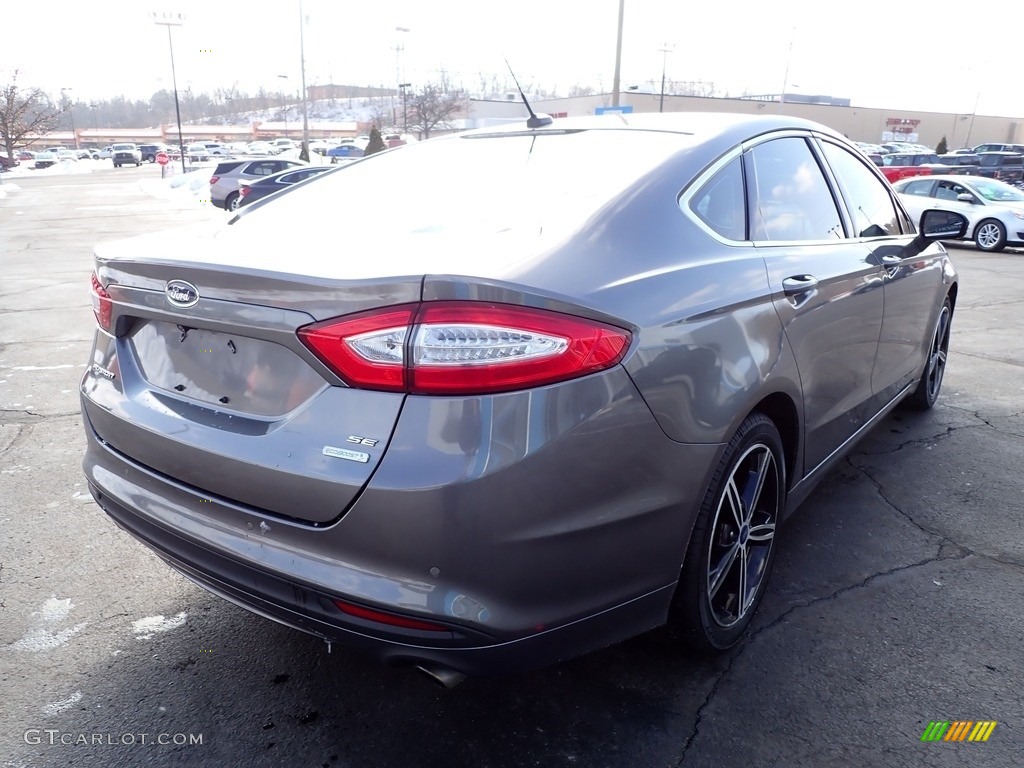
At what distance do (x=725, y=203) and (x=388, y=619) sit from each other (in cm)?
166

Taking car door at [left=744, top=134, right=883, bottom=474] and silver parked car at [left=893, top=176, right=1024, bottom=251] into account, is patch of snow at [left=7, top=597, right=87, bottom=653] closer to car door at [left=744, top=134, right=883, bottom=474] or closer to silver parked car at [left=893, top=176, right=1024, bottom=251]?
car door at [left=744, top=134, right=883, bottom=474]

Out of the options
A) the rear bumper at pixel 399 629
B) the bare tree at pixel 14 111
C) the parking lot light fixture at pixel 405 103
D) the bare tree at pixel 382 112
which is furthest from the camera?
the bare tree at pixel 382 112

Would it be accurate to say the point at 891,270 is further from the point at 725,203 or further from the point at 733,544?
the point at 733,544

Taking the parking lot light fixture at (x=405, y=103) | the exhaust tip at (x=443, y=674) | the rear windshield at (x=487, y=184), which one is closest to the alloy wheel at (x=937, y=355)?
the rear windshield at (x=487, y=184)

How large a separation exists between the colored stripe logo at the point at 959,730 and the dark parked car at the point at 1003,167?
3551 centimetres

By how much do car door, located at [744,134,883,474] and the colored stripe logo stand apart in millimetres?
979

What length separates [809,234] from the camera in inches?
120

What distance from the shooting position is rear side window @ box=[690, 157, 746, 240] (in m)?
2.45

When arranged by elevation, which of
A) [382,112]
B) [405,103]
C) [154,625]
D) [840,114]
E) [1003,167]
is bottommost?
[154,625]

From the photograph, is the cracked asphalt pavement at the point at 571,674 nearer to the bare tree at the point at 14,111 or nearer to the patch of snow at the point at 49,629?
the patch of snow at the point at 49,629

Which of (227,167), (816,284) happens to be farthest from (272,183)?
(816,284)

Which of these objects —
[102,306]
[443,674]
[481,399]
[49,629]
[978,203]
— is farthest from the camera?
[978,203]

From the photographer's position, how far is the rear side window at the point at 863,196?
3504 millimetres

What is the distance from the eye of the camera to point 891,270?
358 centimetres
